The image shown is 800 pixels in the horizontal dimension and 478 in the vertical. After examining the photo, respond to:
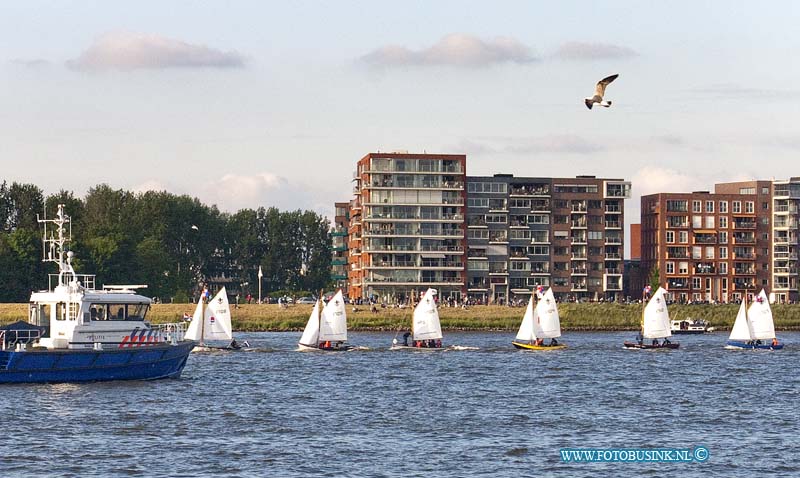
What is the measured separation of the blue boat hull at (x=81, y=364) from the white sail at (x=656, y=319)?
6405 cm

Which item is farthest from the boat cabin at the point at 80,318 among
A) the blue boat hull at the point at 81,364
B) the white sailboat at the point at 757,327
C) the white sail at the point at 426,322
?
the white sailboat at the point at 757,327

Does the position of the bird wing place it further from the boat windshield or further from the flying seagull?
the boat windshield

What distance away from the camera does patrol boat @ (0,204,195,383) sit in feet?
274

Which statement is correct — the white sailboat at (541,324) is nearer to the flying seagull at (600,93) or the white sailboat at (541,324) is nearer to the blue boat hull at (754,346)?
the blue boat hull at (754,346)

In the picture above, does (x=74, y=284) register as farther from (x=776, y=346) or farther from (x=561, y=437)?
(x=776, y=346)

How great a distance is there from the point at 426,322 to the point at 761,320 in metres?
36.0

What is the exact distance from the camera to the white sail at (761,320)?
141250 mm

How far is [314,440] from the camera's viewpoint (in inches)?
2544

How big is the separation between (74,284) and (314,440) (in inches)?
1088

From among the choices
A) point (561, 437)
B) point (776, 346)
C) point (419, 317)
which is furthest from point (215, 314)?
point (561, 437)

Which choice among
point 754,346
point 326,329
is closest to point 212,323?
point 326,329

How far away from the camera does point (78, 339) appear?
85250mm

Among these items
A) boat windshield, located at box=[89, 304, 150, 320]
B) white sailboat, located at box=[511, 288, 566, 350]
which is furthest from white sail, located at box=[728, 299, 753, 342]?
boat windshield, located at box=[89, 304, 150, 320]

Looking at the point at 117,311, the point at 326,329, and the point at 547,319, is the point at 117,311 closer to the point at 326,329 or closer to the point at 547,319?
the point at 326,329
